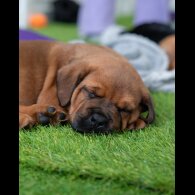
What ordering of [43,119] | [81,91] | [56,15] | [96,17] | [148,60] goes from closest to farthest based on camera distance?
[43,119]
[81,91]
[148,60]
[96,17]
[56,15]

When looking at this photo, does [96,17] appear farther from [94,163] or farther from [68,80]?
[94,163]

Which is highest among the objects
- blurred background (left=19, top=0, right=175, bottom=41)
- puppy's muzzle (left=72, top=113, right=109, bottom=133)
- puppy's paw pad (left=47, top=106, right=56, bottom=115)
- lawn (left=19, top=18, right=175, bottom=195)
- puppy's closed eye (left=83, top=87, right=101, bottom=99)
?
blurred background (left=19, top=0, right=175, bottom=41)

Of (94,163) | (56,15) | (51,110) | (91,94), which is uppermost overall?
(56,15)

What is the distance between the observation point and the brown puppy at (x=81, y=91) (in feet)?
11.0

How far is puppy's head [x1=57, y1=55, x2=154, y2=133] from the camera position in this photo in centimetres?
332

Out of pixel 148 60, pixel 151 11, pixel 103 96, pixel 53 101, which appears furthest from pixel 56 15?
pixel 103 96

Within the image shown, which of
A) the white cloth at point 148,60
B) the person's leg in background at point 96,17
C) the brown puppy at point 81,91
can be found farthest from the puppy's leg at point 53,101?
the person's leg in background at point 96,17

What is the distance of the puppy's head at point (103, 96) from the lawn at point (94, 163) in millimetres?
129

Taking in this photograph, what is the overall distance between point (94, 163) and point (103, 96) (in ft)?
2.79

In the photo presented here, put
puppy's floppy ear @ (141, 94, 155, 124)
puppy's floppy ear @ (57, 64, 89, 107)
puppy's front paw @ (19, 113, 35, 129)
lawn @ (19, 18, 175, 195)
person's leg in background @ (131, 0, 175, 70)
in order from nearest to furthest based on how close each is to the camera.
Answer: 1. lawn @ (19, 18, 175, 195)
2. puppy's front paw @ (19, 113, 35, 129)
3. puppy's floppy ear @ (57, 64, 89, 107)
4. puppy's floppy ear @ (141, 94, 155, 124)
5. person's leg in background @ (131, 0, 175, 70)

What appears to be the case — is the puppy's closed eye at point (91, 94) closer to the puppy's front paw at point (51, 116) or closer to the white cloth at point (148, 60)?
the puppy's front paw at point (51, 116)

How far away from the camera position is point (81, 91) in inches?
138

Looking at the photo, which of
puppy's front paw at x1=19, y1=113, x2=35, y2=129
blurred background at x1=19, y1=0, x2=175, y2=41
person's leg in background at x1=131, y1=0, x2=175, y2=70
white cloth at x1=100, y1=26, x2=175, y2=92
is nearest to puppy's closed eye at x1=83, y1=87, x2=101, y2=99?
puppy's front paw at x1=19, y1=113, x2=35, y2=129

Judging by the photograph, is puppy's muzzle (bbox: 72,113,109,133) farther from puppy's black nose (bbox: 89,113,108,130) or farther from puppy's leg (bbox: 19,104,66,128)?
puppy's leg (bbox: 19,104,66,128)
